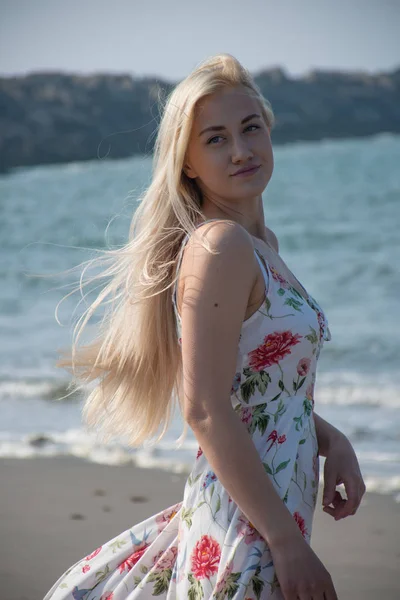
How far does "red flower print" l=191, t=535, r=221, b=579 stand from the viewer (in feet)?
6.10

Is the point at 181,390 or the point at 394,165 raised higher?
the point at 181,390

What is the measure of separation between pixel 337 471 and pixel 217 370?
0.56 meters

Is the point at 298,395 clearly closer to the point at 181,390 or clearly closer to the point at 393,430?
the point at 181,390

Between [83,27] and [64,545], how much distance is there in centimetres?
5449

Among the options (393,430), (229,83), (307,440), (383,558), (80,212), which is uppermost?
(229,83)

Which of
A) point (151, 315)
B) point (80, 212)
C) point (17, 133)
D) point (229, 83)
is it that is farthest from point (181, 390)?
point (17, 133)

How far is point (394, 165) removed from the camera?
30703 millimetres

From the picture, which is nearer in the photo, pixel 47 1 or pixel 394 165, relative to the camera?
pixel 394 165

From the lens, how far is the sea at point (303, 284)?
520 cm

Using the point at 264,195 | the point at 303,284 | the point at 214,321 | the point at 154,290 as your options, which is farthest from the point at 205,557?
the point at 264,195

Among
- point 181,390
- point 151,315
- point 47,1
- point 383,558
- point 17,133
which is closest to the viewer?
point 151,315

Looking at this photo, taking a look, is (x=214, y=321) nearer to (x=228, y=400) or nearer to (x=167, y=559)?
(x=228, y=400)

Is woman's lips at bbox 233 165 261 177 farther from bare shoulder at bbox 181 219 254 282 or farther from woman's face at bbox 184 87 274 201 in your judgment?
bare shoulder at bbox 181 219 254 282

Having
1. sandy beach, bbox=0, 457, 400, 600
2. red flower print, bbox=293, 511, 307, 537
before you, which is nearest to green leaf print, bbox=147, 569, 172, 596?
red flower print, bbox=293, 511, 307, 537
